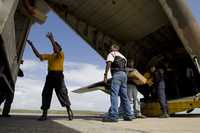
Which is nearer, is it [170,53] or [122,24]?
[122,24]

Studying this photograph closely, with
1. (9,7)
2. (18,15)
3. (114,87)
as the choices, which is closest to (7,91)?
(18,15)

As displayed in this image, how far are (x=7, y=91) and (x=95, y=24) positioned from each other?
5231 millimetres

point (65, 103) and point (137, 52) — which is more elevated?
point (137, 52)

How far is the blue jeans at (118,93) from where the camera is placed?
287 inches

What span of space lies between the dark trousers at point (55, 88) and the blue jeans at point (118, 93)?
3.21 feet

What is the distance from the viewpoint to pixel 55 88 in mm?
7742

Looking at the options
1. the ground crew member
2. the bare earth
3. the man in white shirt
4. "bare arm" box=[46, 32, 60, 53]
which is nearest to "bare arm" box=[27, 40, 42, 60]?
"bare arm" box=[46, 32, 60, 53]

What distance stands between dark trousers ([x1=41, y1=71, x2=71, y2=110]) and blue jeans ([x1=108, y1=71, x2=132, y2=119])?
978 millimetres

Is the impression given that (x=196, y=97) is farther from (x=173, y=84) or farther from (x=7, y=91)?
(x=7, y=91)

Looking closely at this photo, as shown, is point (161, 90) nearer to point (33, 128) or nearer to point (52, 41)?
point (52, 41)

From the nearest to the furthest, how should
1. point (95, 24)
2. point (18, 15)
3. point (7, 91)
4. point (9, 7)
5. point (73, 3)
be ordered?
1. point (9, 7)
2. point (7, 91)
3. point (18, 15)
4. point (73, 3)
5. point (95, 24)

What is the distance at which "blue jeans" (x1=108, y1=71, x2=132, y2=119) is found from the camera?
729cm

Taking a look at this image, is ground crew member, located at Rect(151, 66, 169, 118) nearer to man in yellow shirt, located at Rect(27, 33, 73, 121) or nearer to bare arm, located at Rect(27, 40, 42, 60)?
man in yellow shirt, located at Rect(27, 33, 73, 121)

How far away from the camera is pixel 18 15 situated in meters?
6.77
